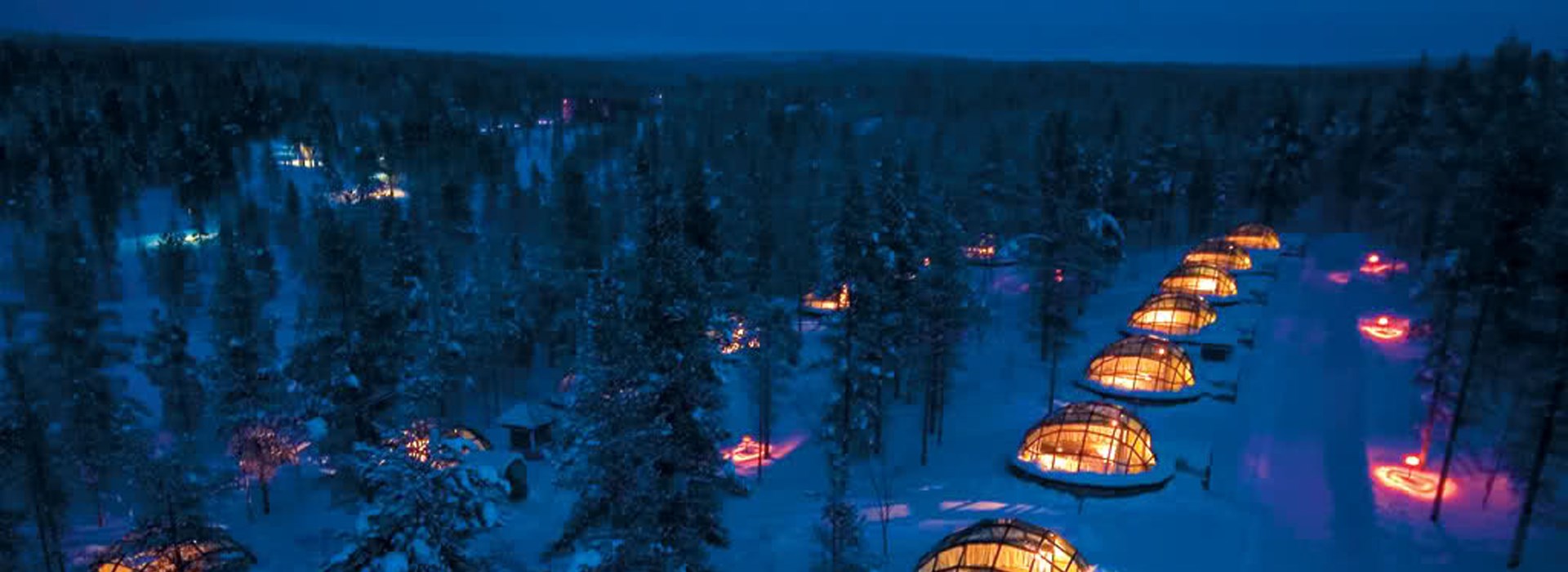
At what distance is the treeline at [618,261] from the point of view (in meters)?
21.4

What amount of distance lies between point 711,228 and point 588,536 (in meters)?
24.9

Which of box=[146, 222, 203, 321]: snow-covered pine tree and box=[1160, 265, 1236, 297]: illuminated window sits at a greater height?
box=[1160, 265, 1236, 297]: illuminated window

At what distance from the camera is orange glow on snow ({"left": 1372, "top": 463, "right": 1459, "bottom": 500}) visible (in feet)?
90.8

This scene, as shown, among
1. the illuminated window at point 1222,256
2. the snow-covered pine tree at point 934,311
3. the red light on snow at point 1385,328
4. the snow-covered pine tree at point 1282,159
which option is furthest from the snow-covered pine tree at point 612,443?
the snow-covered pine tree at point 1282,159

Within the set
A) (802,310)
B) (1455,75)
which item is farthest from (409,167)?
(1455,75)

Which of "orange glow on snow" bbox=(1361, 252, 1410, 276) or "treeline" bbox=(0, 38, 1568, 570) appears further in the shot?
"orange glow on snow" bbox=(1361, 252, 1410, 276)

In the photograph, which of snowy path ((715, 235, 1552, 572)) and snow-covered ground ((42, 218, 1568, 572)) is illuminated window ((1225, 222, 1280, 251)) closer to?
snow-covered ground ((42, 218, 1568, 572))

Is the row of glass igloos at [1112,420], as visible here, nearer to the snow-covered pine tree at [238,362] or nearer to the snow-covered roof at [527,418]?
the snow-covered roof at [527,418]

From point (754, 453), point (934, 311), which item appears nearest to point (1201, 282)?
point (934, 311)

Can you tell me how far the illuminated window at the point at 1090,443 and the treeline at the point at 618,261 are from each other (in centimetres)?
545

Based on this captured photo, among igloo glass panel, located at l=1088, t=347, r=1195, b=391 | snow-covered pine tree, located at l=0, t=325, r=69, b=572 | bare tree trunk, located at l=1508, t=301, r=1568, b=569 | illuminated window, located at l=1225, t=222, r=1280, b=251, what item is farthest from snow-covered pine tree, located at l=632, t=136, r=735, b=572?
illuminated window, located at l=1225, t=222, r=1280, b=251

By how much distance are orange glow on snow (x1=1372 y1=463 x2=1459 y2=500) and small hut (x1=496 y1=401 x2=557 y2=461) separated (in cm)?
3132

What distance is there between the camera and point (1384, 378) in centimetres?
3719

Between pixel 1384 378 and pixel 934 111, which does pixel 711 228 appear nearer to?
pixel 1384 378
